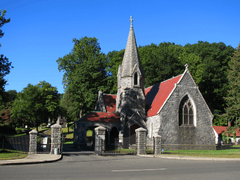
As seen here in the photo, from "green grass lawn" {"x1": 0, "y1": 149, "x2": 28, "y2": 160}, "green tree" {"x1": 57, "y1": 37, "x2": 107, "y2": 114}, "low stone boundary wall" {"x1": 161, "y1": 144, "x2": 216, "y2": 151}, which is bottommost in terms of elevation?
"low stone boundary wall" {"x1": 161, "y1": 144, "x2": 216, "y2": 151}

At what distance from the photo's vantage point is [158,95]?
33.9 m

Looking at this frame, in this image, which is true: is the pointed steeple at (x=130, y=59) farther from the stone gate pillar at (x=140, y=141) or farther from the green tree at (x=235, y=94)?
the green tree at (x=235, y=94)

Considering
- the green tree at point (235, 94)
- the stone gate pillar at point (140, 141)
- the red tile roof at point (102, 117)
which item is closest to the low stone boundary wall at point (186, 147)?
the green tree at point (235, 94)

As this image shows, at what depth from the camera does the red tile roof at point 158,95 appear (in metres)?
31.2

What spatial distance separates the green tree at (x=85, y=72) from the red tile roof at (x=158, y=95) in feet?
32.6

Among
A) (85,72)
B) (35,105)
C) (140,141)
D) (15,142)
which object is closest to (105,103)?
(85,72)

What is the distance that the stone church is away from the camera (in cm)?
2948

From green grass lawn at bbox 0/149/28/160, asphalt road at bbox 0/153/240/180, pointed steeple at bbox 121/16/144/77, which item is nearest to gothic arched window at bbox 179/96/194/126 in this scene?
pointed steeple at bbox 121/16/144/77

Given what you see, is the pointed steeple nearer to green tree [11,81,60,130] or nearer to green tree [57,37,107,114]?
green tree [57,37,107,114]

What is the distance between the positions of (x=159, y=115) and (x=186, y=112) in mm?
4141

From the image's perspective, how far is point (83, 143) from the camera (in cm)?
3041

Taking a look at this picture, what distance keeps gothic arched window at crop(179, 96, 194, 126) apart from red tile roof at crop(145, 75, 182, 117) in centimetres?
237

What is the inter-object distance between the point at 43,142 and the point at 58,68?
1160 inches

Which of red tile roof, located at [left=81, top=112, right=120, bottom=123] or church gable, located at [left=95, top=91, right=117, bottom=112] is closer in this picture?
red tile roof, located at [left=81, top=112, right=120, bottom=123]
